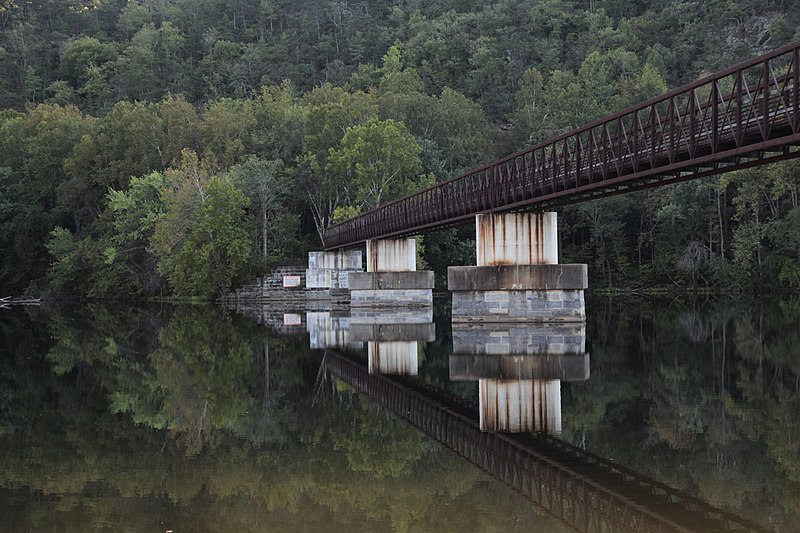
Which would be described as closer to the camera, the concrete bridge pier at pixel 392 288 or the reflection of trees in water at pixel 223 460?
the reflection of trees in water at pixel 223 460

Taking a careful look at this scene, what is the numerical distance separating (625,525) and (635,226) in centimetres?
7790

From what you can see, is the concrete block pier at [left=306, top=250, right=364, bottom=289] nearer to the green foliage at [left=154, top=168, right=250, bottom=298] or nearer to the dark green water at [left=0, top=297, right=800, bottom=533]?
the green foliage at [left=154, top=168, right=250, bottom=298]

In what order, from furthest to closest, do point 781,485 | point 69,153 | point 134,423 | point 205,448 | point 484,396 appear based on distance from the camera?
point 69,153, point 484,396, point 134,423, point 205,448, point 781,485

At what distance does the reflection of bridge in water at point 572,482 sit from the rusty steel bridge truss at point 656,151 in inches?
381

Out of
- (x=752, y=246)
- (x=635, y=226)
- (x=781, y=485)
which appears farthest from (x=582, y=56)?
(x=781, y=485)

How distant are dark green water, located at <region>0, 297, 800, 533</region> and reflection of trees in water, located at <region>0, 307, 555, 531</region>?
43 millimetres

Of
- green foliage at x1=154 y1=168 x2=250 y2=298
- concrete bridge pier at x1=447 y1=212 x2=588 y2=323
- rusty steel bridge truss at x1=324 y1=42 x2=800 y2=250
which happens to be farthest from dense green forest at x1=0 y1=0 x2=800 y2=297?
concrete bridge pier at x1=447 y1=212 x2=588 y2=323

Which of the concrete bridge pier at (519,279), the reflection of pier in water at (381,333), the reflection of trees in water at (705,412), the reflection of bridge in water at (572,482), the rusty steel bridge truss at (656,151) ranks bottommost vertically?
the reflection of bridge in water at (572,482)

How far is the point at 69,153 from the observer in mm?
100125

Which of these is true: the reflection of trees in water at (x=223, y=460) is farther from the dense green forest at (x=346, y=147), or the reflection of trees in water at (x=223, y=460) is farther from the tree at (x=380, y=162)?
the tree at (x=380, y=162)

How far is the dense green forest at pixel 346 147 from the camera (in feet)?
250

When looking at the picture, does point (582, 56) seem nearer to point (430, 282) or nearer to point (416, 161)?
point (416, 161)

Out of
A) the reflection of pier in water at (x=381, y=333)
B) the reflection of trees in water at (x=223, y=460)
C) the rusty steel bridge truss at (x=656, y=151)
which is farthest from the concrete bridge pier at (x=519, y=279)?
the reflection of trees in water at (x=223, y=460)

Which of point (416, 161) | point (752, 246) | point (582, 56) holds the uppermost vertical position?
point (582, 56)
